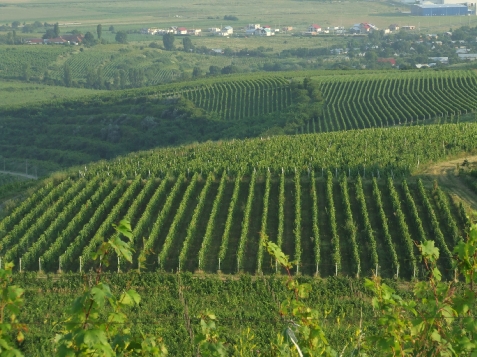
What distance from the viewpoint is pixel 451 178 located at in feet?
103

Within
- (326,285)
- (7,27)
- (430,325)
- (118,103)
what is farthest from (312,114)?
(7,27)

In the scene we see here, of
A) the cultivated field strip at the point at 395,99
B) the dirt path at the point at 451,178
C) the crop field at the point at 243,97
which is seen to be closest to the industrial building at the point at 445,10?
the crop field at the point at 243,97

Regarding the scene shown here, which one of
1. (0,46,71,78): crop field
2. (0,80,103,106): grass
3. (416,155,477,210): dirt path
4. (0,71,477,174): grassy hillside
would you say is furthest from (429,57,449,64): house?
(416,155,477,210): dirt path

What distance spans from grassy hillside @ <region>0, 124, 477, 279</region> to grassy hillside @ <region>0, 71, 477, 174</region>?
20.6 metres

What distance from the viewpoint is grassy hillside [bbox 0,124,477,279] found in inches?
996

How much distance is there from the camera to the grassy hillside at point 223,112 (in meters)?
59.8

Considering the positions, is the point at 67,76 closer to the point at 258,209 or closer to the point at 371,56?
the point at 371,56

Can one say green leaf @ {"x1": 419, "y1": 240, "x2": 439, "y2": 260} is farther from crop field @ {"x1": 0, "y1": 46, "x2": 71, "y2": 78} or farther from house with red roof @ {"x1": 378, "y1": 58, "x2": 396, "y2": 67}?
house with red roof @ {"x1": 378, "y1": 58, "x2": 396, "y2": 67}

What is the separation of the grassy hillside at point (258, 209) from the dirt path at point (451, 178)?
525 millimetres

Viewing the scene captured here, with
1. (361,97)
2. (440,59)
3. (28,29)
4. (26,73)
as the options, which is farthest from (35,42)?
(361,97)

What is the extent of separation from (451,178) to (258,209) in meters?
7.78

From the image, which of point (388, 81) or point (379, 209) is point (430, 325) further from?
point (388, 81)

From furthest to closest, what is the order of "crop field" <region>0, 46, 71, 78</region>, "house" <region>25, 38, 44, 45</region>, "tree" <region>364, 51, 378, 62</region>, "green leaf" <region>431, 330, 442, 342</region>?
"house" <region>25, 38, 44, 45</region>
"tree" <region>364, 51, 378, 62</region>
"crop field" <region>0, 46, 71, 78</region>
"green leaf" <region>431, 330, 442, 342</region>

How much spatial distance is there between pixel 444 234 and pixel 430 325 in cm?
1771
